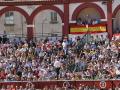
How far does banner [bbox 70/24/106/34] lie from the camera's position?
72.0 m

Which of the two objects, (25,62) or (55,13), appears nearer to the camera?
(25,62)

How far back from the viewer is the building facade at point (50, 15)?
238 ft

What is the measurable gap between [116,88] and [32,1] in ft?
58.1

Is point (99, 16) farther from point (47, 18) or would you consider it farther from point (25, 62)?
point (25, 62)

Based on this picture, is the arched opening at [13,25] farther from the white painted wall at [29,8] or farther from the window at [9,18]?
the white painted wall at [29,8]

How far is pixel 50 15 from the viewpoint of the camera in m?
76.1

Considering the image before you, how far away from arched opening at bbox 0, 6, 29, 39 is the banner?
18.4ft

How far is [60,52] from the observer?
67875 millimetres

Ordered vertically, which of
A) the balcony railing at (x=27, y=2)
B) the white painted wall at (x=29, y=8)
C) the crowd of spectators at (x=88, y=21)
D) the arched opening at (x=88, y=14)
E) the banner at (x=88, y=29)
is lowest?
the banner at (x=88, y=29)

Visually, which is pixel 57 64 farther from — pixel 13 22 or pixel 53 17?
pixel 13 22

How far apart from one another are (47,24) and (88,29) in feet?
18.7

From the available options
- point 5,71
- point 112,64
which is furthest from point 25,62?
point 112,64

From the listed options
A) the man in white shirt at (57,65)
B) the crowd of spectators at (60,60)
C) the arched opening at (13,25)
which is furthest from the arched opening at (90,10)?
the man in white shirt at (57,65)

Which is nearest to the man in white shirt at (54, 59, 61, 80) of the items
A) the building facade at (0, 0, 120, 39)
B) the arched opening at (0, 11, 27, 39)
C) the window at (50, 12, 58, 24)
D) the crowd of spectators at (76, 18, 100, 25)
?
the building facade at (0, 0, 120, 39)
